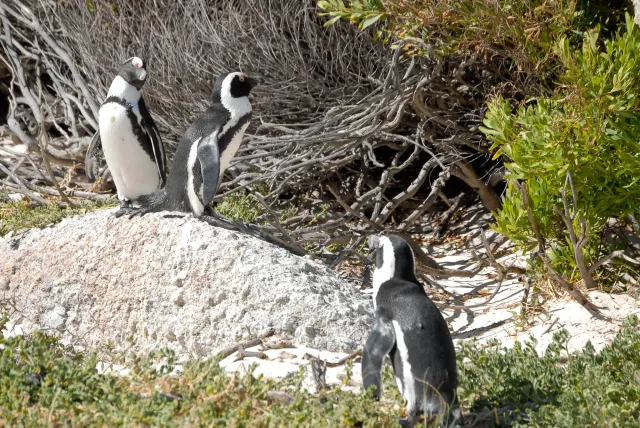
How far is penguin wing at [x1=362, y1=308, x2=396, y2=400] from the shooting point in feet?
11.0

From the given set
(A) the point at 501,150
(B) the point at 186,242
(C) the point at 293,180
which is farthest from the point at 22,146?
(A) the point at 501,150

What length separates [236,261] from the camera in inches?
189

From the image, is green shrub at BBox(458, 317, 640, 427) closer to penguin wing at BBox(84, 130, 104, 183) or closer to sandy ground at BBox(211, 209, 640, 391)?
sandy ground at BBox(211, 209, 640, 391)

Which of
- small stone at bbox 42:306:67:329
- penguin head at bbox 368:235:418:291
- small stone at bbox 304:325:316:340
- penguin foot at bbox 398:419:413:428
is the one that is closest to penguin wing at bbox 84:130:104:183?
small stone at bbox 42:306:67:329

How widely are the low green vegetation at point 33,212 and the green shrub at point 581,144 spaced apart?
3.46m

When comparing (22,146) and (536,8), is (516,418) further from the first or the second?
(22,146)

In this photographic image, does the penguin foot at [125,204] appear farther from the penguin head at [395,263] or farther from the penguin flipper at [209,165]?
the penguin head at [395,263]

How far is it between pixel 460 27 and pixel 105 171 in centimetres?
445

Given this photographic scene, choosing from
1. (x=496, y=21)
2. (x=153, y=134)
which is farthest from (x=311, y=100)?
(x=496, y=21)

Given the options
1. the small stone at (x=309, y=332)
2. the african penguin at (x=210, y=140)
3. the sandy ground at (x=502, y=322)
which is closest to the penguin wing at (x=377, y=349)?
the sandy ground at (x=502, y=322)

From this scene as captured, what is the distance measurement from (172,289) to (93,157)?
10.2 ft

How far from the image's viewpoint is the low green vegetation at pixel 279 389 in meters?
3.13

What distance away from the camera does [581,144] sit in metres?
4.96

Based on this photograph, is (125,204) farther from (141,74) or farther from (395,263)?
(395,263)
